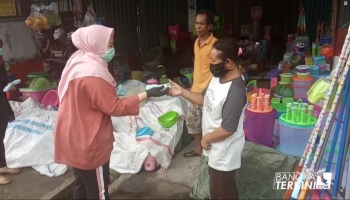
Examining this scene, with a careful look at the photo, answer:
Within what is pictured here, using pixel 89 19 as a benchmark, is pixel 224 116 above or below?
below

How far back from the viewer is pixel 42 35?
19.5 ft

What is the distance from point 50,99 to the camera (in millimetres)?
5277

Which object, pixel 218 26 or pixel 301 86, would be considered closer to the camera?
pixel 301 86

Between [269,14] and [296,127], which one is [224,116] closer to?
[296,127]

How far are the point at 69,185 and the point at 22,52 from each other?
3.20 meters

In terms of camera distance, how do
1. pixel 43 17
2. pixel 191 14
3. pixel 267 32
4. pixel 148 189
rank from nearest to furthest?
pixel 148 189 < pixel 43 17 < pixel 191 14 < pixel 267 32

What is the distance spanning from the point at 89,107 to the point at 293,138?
2.04m

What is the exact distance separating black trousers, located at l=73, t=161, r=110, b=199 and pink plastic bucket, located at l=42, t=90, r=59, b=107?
2.70m

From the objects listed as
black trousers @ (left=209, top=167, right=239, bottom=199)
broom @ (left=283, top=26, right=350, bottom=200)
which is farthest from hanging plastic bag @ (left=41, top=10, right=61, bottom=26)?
broom @ (left=283, top=26, right=350, bottom=200)

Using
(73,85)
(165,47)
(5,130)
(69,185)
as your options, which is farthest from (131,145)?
(165,47)

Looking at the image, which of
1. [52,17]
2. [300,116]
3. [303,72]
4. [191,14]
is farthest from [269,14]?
[300,116]

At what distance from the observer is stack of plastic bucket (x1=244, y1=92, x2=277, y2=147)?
3.55 m

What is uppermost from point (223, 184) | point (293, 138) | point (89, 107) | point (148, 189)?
point (89, 107)

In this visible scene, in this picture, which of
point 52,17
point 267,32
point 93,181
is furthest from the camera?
point 267,32
